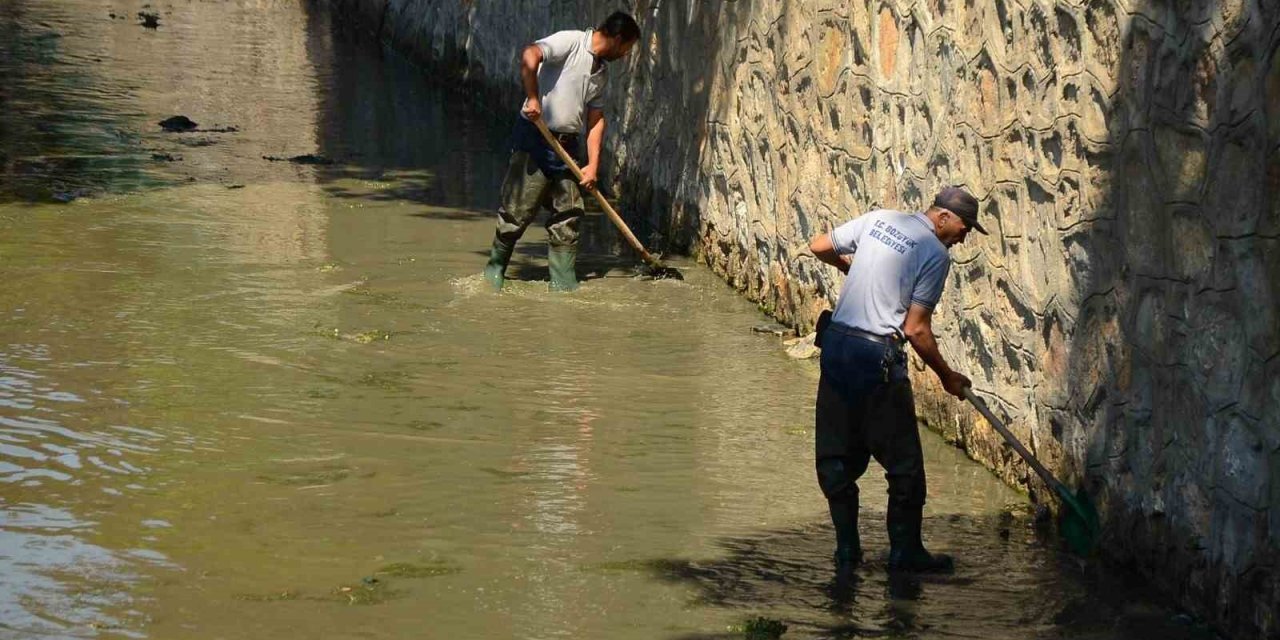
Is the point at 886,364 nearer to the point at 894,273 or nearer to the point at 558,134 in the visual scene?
the point at 894,273

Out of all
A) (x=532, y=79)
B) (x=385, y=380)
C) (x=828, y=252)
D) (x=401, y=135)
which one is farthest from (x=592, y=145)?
(x=401, y=135)

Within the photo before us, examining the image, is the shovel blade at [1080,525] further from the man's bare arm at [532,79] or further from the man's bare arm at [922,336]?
the man's bare arm at [532,79]

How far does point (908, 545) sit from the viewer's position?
257 inches

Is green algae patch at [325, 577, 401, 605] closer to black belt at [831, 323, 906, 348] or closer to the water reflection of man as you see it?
black belt at [831, 323, 906, 348]

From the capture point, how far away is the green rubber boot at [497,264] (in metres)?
10.8

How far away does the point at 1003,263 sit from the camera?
764 cm

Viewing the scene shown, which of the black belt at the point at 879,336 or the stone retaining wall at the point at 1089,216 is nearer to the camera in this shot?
the stone retaining wall at the point at 1089,216

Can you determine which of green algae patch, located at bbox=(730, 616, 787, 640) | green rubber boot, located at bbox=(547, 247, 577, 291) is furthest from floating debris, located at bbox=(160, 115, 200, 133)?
green algae patch, located at bbox=(730, 616, 787, 640)

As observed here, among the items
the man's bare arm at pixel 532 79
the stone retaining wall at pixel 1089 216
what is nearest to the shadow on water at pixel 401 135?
the man's bare arm at pixel 532 79

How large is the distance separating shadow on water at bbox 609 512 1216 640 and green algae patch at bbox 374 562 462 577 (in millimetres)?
553

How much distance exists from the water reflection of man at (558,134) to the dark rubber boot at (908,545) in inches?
176

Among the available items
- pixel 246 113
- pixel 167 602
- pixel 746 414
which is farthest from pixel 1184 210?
pixel 246 113

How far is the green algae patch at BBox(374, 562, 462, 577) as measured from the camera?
6.20 m

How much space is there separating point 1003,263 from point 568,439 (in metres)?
1.95
